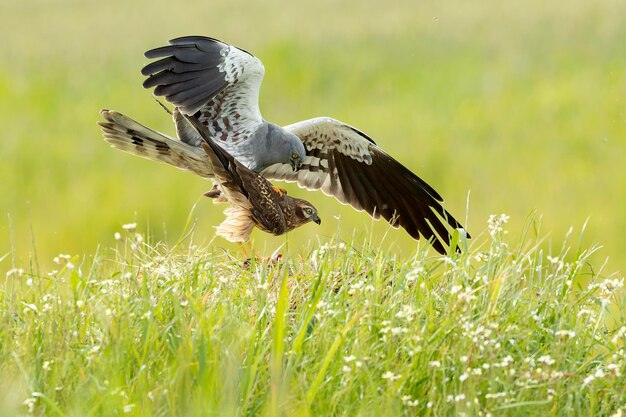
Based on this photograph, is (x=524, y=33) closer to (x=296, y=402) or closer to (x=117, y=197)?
(x=117, y=197)

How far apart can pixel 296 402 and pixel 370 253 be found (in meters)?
1.20

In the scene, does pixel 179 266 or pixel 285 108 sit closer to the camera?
pixel 179 266

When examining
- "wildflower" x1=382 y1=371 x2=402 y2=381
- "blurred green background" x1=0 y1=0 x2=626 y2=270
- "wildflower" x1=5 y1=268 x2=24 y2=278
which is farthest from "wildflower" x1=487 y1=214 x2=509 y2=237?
"blurred green background" x1=0 y1=0 x2=626 y2=270

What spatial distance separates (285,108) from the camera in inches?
592

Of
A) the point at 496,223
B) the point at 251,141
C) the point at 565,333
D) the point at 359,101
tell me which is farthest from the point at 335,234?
the point at 359,101

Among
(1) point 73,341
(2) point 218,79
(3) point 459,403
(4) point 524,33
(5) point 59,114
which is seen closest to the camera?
(3) point 459,403

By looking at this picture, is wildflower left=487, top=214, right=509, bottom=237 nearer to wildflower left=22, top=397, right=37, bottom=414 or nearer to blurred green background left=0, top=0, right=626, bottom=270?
wildflower left=22, top=397, right=37, bottom=414

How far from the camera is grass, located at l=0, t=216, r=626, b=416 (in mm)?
3959

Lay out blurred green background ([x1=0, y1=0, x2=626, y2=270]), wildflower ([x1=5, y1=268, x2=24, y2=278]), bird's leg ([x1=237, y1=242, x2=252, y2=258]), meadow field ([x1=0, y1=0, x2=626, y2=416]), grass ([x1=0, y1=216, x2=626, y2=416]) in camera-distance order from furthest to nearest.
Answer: blurred green background ([x1=0, y1=0, x2=626, y2=270]) < bird's leg ([x1=237, y1=242, x2=252, y2=258]) < wildflower ([x1=5, y1=268, x2=24, y2=278]) < meadow field ([x1=0, y1=0, x2=626, y2=416]) < grass ([x1=0, y1=216, x2=626, y2=416])

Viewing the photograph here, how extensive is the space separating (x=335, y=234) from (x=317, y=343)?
896mm

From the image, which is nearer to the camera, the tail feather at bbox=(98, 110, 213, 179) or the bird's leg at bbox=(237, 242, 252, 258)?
the bird's leg at bbox=(237, 242, 252, 258)

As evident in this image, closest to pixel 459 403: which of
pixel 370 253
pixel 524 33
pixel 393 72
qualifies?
pixel 370 253

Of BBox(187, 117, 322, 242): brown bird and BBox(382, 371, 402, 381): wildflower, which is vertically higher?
BBox(187, 117, 322, 242): brown bird

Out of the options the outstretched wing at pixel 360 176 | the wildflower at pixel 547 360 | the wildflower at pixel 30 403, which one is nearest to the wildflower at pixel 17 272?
the wildflower at pixel 30 403
